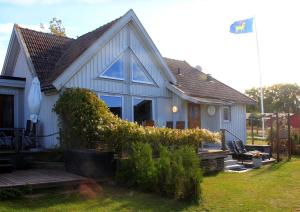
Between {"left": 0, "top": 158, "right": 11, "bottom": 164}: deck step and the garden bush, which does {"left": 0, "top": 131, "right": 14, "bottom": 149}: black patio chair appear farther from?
the garden bush

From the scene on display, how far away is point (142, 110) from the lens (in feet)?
57.6

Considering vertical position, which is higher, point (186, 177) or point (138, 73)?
point (138, 73)

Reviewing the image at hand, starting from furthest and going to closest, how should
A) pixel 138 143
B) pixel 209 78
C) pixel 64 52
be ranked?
pixel 209 78 → pixel 64 52 → pixel 138 143

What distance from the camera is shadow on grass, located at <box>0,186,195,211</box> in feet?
27.4

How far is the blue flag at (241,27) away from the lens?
29375 mm

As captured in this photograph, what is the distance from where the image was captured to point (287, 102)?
82562 millimetres

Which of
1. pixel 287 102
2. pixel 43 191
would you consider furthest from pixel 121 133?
pixel 287 102

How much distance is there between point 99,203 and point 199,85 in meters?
14.6

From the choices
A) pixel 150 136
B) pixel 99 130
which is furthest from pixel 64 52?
pixel 150 136

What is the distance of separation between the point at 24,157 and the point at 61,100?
2259mm

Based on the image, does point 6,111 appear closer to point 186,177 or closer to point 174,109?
point 174,109

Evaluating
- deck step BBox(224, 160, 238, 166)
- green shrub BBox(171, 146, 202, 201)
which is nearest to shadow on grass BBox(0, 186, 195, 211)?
green shrub BBox(171, 146, 202, 201)

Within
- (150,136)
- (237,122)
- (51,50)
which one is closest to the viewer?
(150,136)

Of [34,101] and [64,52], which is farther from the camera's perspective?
[64,52]
